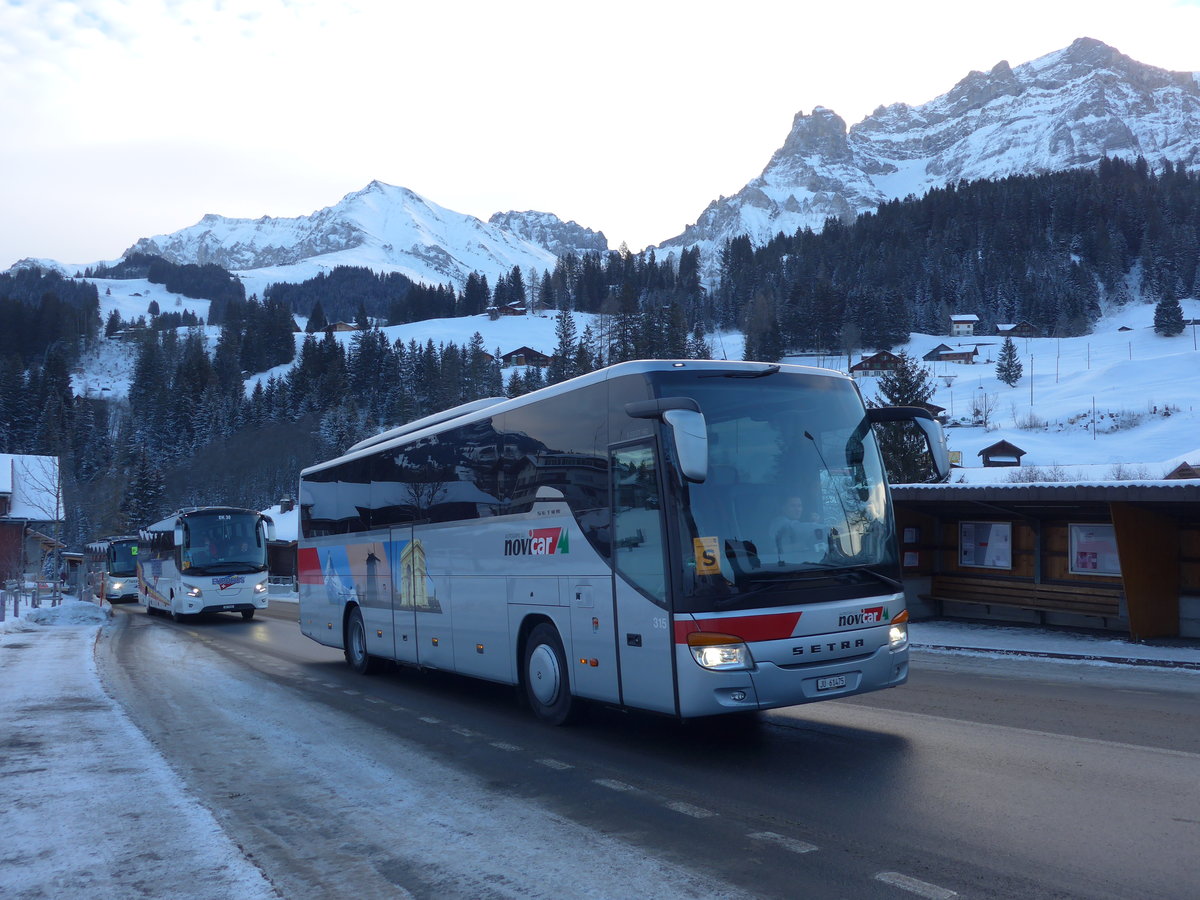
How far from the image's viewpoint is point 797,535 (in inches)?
299

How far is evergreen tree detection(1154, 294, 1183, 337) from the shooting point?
122562 mm

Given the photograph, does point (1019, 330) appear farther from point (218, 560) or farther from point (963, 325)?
point (218, 560)

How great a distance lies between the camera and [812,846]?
17.8ft

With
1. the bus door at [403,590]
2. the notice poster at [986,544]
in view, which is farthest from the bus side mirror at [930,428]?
the notice poster at [986,544]

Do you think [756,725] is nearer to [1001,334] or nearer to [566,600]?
[566,600]

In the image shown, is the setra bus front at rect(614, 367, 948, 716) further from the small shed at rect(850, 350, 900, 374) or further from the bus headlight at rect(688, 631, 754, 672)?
the small shed at rect(850, 350, 900, 374)

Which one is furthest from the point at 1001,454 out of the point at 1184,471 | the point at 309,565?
the point at 309,565

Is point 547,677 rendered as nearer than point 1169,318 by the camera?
Yes

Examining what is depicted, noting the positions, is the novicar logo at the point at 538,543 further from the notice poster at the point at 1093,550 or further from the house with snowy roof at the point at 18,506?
the house with snowy roof at the point at 18,506

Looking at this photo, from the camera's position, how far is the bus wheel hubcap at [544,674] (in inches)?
362

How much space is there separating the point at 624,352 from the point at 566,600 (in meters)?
65.8

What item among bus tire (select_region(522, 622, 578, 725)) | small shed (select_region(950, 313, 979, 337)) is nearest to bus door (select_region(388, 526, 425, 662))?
bus tire (select_region(522, 622, 578, 725))

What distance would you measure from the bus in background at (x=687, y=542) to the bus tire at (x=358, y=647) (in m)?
4.16

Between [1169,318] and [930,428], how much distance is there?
13521 centimetres
